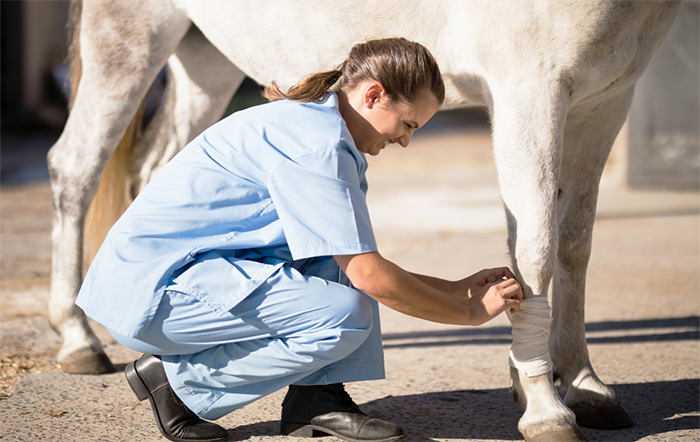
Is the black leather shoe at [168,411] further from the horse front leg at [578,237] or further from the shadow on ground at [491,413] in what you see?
the horse front leg at [578,237]

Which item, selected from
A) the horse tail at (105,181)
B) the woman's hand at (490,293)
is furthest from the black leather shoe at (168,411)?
the horse tail at (105,181)

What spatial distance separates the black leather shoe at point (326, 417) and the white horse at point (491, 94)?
1.58 feet

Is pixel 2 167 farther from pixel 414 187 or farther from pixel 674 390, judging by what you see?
pixel 674 390

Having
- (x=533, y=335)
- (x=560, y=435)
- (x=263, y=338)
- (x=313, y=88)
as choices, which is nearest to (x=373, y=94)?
(x=313, y=88)

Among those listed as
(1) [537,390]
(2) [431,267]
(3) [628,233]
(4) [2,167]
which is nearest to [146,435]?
(1) [537,390]

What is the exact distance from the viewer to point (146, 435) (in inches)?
82.5

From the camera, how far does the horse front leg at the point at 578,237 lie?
89.6 inches

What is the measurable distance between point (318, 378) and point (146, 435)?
1.94 ft

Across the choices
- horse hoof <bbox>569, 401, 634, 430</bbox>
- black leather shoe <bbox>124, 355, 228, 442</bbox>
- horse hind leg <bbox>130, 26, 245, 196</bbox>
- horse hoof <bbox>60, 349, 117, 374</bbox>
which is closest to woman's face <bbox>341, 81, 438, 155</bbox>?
black leather shoe <bbox>124, 355, 228, 442</bbox>

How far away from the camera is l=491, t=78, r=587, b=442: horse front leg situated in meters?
1.93

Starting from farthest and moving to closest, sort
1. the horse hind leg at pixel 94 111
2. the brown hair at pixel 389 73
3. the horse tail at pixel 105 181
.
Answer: the horse tail at pixel 105 181
the horse hind leg at pixel 94 111
the brown hair at pixel 389 73

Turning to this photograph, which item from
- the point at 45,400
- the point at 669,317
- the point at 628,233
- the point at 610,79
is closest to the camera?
the point at 610,79

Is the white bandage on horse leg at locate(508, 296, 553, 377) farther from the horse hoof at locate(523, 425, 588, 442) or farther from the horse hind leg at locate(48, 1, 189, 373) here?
the horse hind leg at locate(48, 1, 189, 373)

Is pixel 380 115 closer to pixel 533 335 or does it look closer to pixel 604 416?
pixel 533 335
